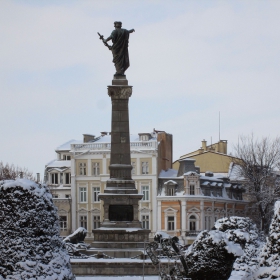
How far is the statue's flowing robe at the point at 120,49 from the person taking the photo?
38.7 metres

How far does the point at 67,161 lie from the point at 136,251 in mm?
55246

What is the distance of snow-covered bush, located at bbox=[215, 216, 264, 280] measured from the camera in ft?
80.0

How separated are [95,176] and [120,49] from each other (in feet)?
155

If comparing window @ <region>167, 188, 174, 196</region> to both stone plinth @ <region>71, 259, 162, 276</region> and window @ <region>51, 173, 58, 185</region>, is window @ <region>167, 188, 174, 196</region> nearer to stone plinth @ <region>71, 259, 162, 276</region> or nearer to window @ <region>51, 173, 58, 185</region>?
window @ <region>51, 173, 58, 185</region>

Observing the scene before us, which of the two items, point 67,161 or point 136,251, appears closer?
point 136,251

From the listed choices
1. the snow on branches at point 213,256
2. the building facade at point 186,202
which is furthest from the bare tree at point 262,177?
the snow on branches at point 213,256

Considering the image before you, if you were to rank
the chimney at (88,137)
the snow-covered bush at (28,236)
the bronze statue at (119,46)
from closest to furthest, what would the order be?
the snow-covered bush at (28,236) → the bronze statue at (119,46) → the chimney at (88,137)

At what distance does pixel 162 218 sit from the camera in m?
81.6

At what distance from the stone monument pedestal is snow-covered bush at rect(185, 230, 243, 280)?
515 inches

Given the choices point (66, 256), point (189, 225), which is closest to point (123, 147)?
point (66, 256)

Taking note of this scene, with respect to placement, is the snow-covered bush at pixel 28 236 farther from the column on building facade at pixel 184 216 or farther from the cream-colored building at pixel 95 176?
the cream-colored building at pixel 95 176

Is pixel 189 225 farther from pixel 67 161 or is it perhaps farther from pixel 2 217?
pixel 2 217

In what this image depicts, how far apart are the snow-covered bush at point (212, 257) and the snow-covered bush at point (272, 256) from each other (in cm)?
774

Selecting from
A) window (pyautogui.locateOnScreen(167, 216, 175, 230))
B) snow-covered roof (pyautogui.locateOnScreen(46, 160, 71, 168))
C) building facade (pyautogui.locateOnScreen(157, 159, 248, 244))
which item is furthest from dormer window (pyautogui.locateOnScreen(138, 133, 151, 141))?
window (pyautogui.locateOnScreen(167, 216, 175, 230))
